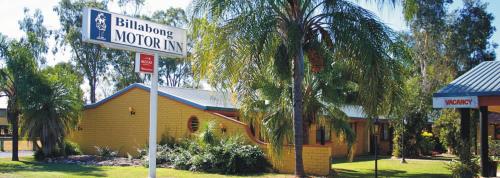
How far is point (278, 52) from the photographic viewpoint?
44.9 ft

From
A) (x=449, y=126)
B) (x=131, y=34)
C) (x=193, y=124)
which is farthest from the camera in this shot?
(x=449, y=126)

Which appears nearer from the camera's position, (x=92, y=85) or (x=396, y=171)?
(x=396, y=171)

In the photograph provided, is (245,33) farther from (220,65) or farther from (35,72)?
(35,72)

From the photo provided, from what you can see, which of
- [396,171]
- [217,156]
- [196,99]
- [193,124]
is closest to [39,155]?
[193,124]

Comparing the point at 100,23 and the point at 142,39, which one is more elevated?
the point at 100,23

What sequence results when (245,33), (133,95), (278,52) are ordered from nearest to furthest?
(245,33), (278,52), (133,95)

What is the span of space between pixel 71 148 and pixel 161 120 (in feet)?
17.3

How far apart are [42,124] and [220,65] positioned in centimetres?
1290

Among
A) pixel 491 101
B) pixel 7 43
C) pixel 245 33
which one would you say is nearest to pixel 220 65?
pixel 245 33

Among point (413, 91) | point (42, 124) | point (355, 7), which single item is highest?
point (355, 7)

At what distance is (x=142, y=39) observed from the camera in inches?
514

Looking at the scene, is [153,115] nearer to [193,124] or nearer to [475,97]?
[193,124]

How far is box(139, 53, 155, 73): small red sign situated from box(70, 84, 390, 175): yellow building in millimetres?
5534

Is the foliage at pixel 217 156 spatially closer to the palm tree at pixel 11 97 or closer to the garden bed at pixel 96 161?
the garden bed at pixel 96 161
